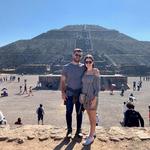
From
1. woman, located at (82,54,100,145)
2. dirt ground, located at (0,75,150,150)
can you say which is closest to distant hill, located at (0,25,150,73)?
dirt ground, located at (0,75,150,150)

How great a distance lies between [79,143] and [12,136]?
1411mm

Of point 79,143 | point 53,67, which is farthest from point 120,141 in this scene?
point 53,67

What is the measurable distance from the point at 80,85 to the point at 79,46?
116706mm

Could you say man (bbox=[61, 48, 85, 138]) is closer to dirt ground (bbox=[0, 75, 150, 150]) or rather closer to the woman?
the woman

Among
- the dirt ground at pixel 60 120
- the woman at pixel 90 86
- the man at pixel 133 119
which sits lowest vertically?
the dirt ground at pixel 60 120

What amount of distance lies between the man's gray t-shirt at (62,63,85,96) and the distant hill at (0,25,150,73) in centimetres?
8593

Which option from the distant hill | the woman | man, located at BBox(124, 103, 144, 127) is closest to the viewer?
the woman

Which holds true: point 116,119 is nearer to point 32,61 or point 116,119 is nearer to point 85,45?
point 32,61

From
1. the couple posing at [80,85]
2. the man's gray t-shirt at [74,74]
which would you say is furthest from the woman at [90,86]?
the man's gray t-shirt at [74,74]

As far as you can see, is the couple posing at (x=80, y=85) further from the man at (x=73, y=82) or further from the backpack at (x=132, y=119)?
the backpack at (x=132, y=119)

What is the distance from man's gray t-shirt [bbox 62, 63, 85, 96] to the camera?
7.13 metres

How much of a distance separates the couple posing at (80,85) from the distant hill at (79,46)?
85.9 metres

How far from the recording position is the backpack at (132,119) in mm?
8453

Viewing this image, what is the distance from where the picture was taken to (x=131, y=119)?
8500 mm
